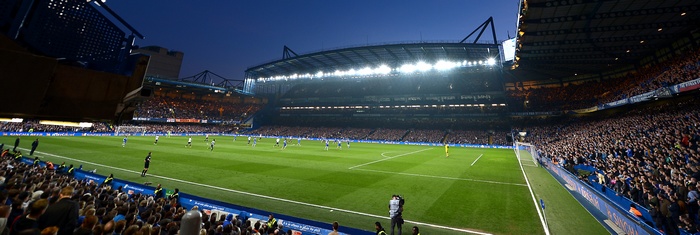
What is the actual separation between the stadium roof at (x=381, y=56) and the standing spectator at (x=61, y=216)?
1954 inches

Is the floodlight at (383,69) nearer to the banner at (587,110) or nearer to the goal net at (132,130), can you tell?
the banner at (587,110)

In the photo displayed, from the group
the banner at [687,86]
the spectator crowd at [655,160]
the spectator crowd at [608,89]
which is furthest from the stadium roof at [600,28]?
the spectator crowd at [655,160]

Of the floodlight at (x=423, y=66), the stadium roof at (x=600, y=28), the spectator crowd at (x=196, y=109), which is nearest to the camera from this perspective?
the stadium roof at (x=600, y=28)

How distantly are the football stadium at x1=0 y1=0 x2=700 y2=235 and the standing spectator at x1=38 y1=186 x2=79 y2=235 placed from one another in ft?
0.07

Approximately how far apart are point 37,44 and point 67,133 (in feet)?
182

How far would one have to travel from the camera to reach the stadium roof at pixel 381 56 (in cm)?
4862

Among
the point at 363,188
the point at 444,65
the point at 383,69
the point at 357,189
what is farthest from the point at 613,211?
the point at 383,69

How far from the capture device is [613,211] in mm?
9578

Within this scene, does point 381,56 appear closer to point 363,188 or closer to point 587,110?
point 587,110

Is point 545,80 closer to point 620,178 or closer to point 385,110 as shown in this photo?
point 385,110

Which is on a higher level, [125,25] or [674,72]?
[674,72]

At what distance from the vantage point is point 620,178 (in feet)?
44.4

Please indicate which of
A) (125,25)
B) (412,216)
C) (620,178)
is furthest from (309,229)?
(620,178)

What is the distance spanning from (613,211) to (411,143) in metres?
45.6
